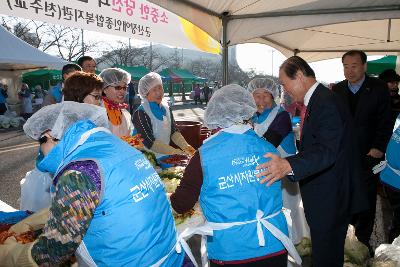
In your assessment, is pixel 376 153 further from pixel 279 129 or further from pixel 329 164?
pixel 329 164

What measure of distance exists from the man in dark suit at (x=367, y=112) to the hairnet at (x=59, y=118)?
288 centimetres

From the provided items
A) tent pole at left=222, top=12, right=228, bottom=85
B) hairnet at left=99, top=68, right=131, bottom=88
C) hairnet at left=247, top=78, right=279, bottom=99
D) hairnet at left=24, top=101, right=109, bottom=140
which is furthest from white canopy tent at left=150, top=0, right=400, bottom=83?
hairnet at left=24, top=101, right=109, bottom=140

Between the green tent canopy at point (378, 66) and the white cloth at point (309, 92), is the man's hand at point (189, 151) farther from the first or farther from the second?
the green tent canopy at point (378, 66)

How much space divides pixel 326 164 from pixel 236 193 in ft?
2.53

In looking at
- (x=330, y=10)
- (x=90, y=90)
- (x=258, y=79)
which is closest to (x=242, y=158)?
(x=90, y=90)

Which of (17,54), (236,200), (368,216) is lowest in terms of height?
(368,216)

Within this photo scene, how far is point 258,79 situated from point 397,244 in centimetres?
205

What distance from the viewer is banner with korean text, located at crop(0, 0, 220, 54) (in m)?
2.64

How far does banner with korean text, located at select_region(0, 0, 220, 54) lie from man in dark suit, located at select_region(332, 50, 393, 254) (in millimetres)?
2101

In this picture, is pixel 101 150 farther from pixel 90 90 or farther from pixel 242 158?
pixel 90 90

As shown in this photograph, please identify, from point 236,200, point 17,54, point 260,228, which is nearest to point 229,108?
point 236,200

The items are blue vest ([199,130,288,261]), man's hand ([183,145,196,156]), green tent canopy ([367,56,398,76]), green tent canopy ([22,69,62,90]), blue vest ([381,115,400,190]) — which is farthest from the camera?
green tent canopy ([22,69,62,90])

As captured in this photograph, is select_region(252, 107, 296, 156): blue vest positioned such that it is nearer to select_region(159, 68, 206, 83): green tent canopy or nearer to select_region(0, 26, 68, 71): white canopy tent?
select_region(0, 26, 68, 71): white canopy tent

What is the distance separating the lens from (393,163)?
338 centimetres
